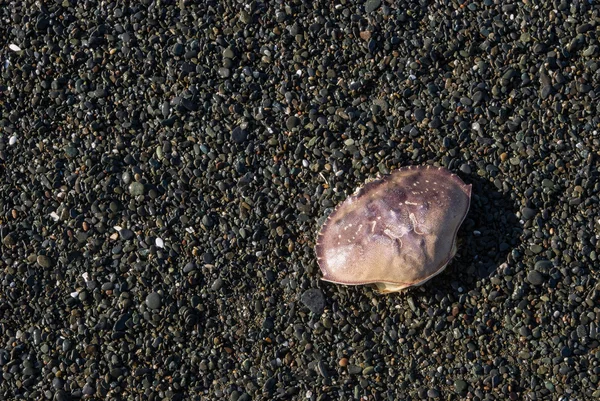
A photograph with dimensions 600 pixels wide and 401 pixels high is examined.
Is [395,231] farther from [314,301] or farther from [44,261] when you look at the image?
[44,261]

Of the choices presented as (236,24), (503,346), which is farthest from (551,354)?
(236,24)

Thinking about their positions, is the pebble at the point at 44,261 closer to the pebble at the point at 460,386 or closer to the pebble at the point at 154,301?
the pebble at the point at 154,301

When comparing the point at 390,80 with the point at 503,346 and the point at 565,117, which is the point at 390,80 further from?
the point at 503,346

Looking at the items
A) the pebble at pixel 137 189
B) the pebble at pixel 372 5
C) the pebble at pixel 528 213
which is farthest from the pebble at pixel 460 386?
the pebble at pixel 372 5

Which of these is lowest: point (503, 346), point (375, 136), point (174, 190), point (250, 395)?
point (250, 395)

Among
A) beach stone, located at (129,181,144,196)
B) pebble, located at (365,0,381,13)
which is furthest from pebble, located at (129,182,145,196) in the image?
pebble, located at (365,0,381,13)

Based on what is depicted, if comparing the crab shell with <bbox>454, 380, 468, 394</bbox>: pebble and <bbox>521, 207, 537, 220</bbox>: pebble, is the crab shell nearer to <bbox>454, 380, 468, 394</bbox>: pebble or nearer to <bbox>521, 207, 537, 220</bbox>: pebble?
<bbox>521, 207, 537, 220</bbox>: pebble

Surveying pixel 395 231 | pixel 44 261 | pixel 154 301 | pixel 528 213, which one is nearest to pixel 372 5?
pixel 395 231

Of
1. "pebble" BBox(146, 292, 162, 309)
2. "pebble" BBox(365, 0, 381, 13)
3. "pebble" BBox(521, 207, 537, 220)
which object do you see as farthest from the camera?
"pebble" BBox(365, 0, 381, 13)
